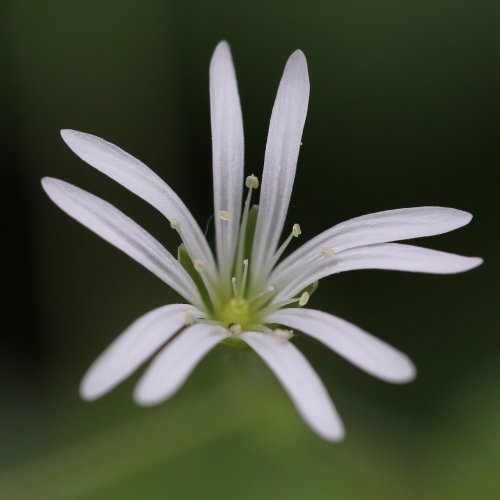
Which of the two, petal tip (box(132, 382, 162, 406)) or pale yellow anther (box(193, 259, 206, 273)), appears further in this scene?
pale yellow anther (box(193, 259, 206, 273))

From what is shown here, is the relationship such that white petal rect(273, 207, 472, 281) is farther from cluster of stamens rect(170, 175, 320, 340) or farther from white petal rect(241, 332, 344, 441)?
white petal rect(241, 332, 344, 441)

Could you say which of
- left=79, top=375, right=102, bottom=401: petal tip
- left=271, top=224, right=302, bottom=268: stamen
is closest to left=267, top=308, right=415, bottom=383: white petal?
left=271, top=224, right=302, bottom=268: stamen

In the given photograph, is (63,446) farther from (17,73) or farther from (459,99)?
(459,99)

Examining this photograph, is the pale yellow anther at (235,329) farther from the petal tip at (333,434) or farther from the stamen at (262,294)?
the petal tip at (333,434)

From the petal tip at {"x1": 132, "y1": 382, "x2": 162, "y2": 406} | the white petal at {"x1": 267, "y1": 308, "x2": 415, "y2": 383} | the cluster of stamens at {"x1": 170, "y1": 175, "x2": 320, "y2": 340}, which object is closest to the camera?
the petal tip at {"x1": 132, "y1": 382, "x2": 162, "y2": 406}

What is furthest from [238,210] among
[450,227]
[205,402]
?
[205,402]

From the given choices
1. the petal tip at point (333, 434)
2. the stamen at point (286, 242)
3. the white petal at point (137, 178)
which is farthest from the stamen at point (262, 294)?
the petal tip at point (333, 434)

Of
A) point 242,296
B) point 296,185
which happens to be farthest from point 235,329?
point 296,185

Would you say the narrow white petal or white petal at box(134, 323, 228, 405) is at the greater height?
the narrow white petal

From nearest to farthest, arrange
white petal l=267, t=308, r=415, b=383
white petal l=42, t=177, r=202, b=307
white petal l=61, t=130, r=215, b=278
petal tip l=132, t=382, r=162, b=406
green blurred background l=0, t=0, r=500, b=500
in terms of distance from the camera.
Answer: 1. petal tip l=132, t=382, r=162, b=406
2. white petal l=267, t=308, r=415, b=383
3. white petal l=42, t=177, r=202, b=307
4. white petal l=61, t=130, r=215, b=278
5. green blurred background l=0, t=0, r=500, b=500
